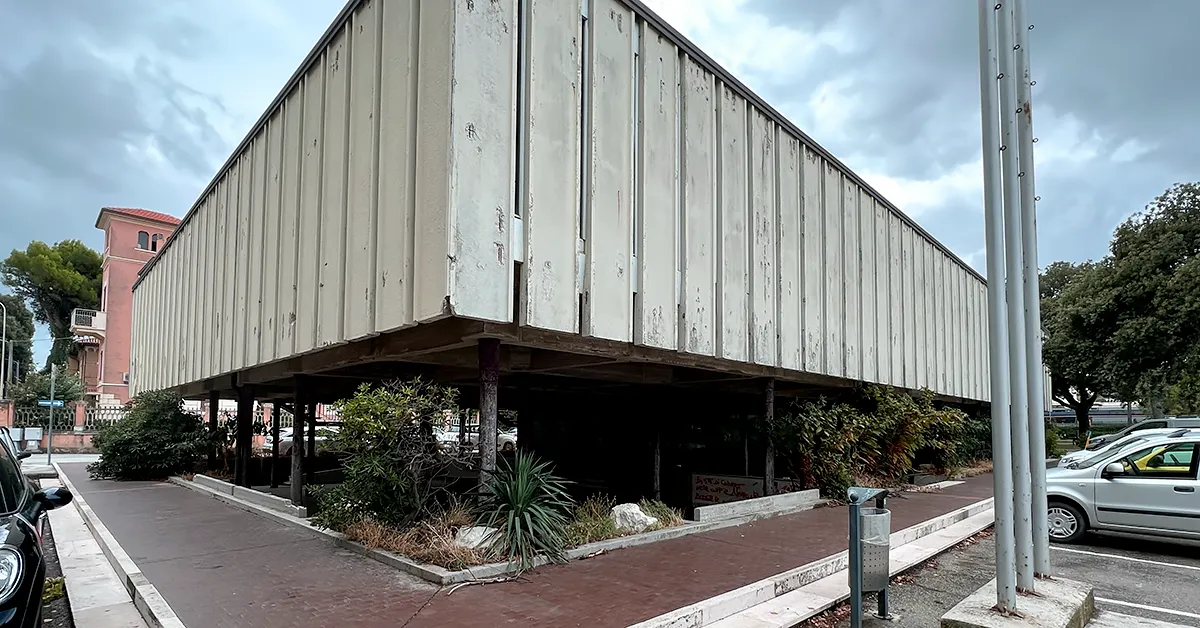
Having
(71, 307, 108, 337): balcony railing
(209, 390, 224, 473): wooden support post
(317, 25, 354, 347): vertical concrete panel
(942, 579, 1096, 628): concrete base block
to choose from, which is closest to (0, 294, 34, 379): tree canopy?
(71, 307, 108, 337): balcony railing

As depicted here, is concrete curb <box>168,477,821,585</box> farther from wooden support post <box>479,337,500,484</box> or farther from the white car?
the white car

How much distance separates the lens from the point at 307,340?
10.1 metres

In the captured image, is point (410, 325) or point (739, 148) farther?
point (739, 148)

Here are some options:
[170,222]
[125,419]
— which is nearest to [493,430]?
[125,419]

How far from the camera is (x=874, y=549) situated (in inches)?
234

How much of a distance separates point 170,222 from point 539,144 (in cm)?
4824

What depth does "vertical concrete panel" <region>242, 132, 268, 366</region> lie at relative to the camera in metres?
12.2

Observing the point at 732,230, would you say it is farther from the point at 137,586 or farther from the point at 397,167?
the point at 137,586

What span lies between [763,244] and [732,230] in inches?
44.5

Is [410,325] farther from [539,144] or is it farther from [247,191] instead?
[247,191]

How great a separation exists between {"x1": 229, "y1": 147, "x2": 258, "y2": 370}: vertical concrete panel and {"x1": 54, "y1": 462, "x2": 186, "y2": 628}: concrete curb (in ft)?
12.0

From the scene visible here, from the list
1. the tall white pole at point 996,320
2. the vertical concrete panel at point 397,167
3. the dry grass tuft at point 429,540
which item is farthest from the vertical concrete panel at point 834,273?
the vertical concrete panel at point 397,167

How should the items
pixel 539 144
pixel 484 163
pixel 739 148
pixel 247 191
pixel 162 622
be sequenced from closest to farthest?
pixel 162 622
pixel 484 163
pixel 539 144
pixel 739 148
pixel 247 191

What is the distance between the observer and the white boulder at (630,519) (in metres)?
9.31
